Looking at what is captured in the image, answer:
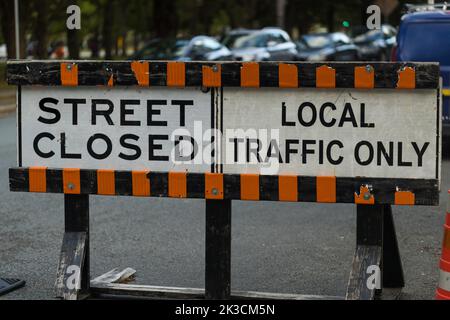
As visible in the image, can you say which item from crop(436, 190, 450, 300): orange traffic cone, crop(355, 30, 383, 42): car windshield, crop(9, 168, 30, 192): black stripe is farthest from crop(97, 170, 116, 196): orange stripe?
crop(355, 30, 383, 42): car windshield

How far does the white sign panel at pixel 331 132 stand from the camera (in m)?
5.56

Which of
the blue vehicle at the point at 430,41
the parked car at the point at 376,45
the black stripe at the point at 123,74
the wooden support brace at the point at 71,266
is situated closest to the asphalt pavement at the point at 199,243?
the wooden support brace at the point at 71,266

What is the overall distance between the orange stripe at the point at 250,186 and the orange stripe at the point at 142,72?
733 mm

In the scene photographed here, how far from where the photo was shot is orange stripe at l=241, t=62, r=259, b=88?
5660 mm

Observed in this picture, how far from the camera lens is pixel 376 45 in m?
37.3

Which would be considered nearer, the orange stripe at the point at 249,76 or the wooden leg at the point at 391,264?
the orange stripe at the point at 249,76

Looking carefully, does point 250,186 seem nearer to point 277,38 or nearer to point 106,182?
point 106,182

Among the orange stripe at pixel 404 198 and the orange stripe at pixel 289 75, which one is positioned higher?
the orange stripe at pixel 289 75

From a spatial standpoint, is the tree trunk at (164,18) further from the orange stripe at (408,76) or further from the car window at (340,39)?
the orange stripe at (408,76)

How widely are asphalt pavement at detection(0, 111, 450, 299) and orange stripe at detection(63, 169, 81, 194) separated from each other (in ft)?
2.66

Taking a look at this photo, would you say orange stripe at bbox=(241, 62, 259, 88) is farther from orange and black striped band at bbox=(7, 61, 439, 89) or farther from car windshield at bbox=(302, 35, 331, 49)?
car windshield at bbox=(302, 35, 331, 49)
